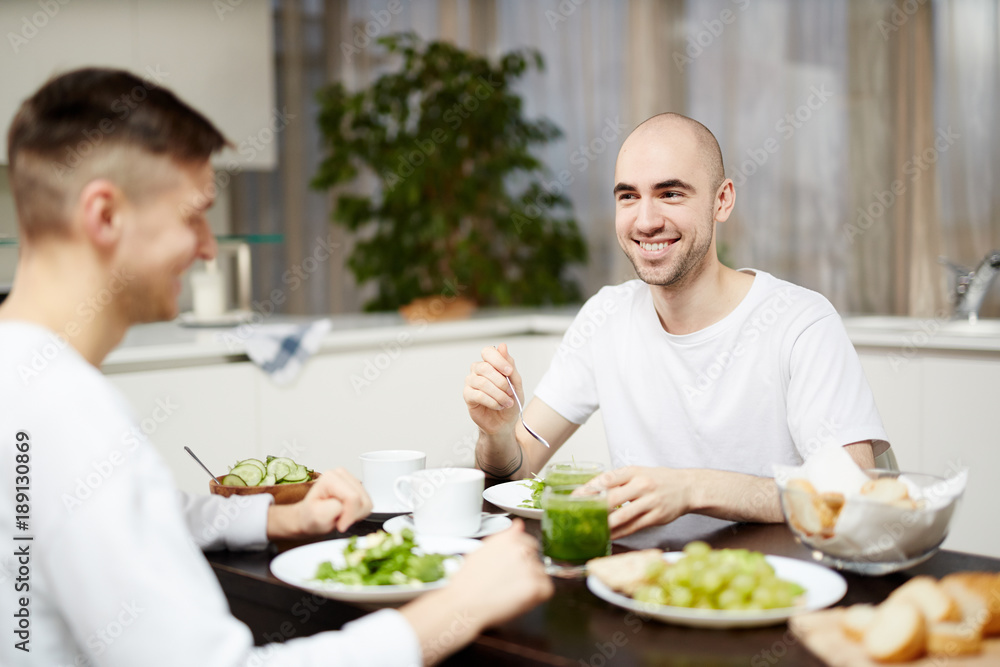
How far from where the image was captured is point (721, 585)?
89 centimetres

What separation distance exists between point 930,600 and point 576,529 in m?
0.37

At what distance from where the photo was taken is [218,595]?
761mm

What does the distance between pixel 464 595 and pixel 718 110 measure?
11.2 feet

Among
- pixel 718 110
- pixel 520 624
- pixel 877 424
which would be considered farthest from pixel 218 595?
pixel 718 110

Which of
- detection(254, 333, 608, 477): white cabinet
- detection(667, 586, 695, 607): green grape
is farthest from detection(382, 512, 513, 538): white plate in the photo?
detection(254, 333, 608, 477): white cabinet

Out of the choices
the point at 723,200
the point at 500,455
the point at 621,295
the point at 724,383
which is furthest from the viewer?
the point at 621,295

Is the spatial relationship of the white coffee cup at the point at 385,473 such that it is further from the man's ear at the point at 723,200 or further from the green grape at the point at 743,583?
the man's ear at the point at 723,200

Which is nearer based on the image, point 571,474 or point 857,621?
point 857,621

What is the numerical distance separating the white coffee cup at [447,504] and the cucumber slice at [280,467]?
0.23m

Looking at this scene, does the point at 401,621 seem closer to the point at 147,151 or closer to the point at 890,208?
the point at 147,151

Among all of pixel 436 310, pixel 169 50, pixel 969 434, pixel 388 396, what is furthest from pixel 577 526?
pixel 169 50

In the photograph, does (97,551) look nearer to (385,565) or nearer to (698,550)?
(385,565)

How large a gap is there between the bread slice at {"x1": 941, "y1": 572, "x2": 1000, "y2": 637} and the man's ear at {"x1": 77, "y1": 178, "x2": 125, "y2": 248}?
0.82m

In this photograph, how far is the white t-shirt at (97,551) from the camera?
717 millimetres
